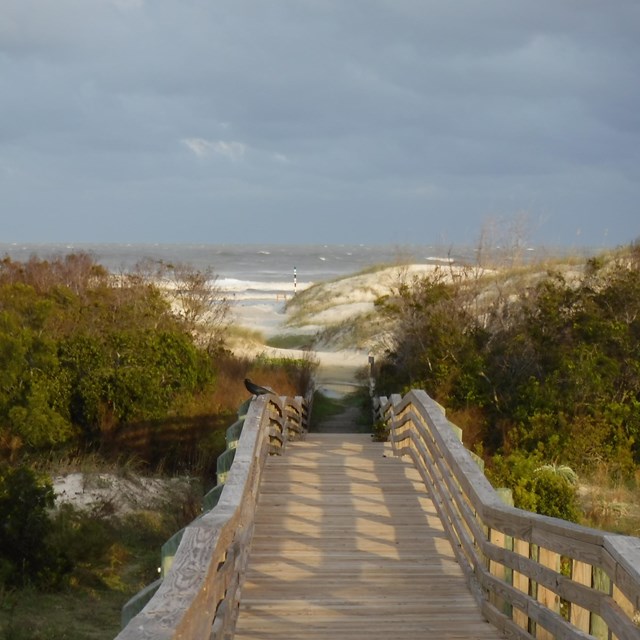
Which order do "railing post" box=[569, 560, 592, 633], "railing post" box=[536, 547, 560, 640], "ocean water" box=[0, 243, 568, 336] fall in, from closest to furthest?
"railing post" box=[569, 560, 592, 633], "railing post" box=[536, 547, 560, 640], "ocean water" box=[0, 243, 568, 336]

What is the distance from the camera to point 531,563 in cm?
572

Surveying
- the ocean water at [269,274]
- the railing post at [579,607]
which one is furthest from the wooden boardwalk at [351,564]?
the ocean water at [269,274]

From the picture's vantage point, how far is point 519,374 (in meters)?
19.0

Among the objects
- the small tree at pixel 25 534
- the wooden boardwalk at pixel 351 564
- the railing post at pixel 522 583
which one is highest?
the railing post at pixel 522 583

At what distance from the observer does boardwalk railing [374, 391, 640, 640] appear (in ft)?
14.3

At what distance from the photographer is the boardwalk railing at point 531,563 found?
14.3 feet

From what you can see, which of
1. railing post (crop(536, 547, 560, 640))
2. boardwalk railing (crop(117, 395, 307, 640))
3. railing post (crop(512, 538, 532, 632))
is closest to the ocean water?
boardwalk railing (crop(117, 395, 307, 640))

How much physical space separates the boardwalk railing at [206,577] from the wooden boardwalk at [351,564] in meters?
0.30

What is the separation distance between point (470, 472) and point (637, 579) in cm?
383

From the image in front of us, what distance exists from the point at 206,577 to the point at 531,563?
218cm

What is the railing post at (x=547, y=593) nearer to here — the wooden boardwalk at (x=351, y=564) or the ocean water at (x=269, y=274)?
the wooden boardwalk at (x=351, y=564)

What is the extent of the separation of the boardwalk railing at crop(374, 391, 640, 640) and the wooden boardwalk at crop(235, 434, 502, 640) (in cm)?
27

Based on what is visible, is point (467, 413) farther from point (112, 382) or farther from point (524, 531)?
point (524, 531)

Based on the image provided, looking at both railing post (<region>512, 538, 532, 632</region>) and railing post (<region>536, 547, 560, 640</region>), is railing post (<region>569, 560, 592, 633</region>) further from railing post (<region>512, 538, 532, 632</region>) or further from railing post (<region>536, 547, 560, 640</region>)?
railing post (<region>512, 538, 532, 632</region>)
